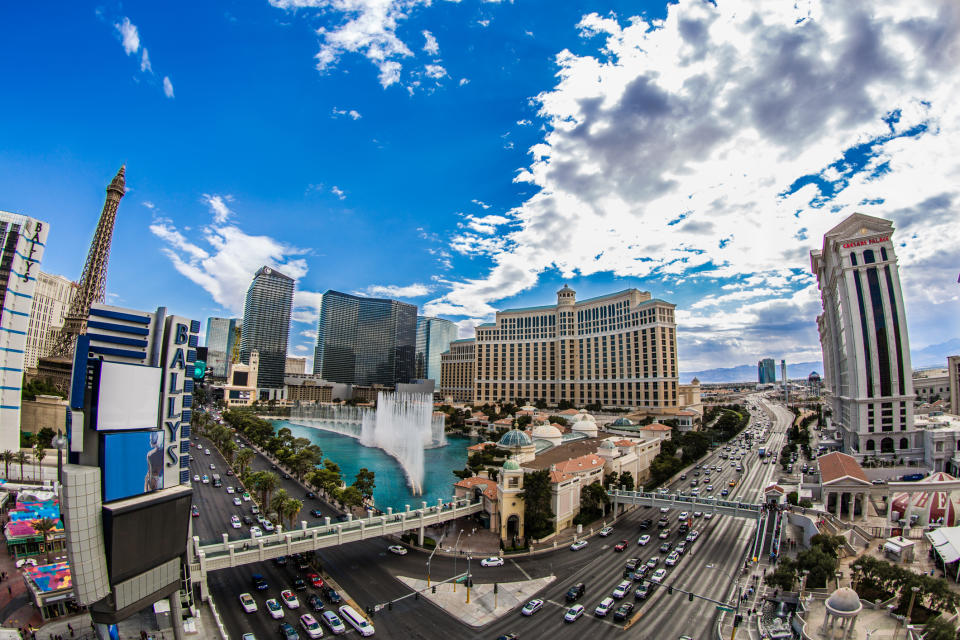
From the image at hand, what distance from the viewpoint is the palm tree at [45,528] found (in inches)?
1435

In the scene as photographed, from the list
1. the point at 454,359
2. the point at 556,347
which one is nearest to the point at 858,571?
the point at 556,347

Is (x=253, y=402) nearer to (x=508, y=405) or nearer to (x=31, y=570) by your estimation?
(x=508, y=405)

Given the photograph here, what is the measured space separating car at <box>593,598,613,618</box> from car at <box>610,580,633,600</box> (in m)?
1.10

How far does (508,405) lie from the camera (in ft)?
427

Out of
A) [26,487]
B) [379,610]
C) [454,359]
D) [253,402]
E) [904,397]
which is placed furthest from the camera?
[454,359]

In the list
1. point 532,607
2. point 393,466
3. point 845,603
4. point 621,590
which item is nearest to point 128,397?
point 532,607

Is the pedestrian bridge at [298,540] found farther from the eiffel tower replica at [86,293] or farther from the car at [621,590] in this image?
the eiffel tower replica at [86,293]

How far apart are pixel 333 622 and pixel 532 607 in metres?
12.9

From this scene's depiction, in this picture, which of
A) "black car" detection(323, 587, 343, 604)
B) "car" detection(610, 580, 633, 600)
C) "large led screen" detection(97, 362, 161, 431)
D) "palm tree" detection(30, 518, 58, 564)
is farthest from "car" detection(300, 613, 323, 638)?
"palm tree" detection(30, 518, 58, 564)

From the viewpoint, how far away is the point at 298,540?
34062 mm

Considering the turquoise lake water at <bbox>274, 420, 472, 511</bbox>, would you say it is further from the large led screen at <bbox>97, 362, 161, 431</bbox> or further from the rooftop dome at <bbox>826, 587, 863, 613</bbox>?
the rooftop dome at <bbox>826, 587, 863, 613</bbox>

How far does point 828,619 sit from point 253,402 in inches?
7295

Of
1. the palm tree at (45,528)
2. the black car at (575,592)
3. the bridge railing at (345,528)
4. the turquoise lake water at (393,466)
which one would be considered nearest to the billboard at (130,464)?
the bridge railing at (345,528)

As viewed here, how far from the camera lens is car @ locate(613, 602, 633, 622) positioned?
28.7 m
